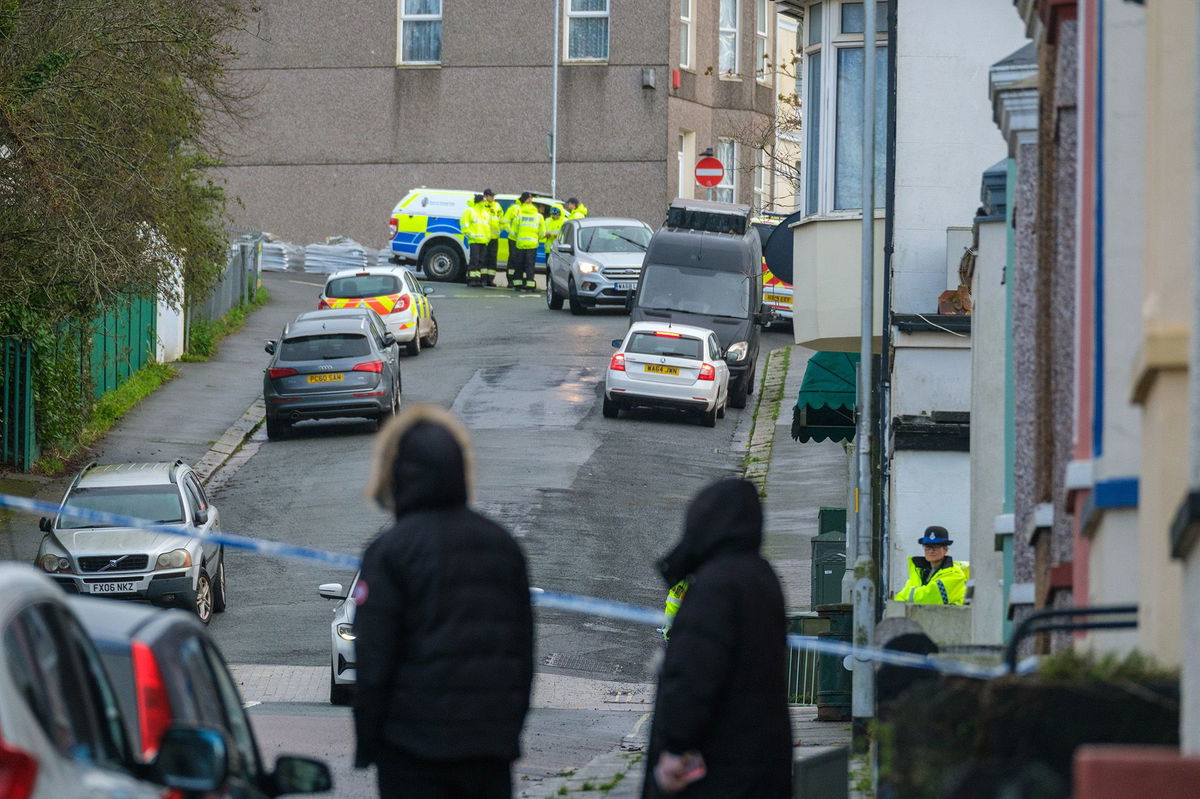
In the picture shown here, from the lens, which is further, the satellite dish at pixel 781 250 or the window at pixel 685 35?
the window at pixel 685 35

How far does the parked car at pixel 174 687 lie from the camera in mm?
5379

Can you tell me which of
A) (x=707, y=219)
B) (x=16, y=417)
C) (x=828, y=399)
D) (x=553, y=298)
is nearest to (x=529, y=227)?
(x=553, y=298)

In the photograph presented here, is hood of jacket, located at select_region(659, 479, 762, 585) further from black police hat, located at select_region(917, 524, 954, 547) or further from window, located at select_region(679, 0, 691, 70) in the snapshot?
window, located at select_region(679, 0, 691, 70)

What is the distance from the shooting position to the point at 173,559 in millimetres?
19719

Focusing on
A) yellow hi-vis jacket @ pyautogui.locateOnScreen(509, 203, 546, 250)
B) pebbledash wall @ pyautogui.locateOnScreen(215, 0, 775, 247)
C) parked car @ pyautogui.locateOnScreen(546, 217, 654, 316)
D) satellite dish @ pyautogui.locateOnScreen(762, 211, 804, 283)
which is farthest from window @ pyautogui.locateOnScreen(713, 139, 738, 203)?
satellite dish @ pyautogui.locateOnScreen(762, 211, 804, 283)

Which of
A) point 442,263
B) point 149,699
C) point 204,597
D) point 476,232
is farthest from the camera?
point 442,263

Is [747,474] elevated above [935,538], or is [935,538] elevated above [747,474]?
[935,538]

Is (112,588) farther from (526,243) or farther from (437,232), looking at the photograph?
(437,232)

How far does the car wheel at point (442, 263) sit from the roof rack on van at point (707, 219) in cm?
1012

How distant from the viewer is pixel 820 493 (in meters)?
29.2

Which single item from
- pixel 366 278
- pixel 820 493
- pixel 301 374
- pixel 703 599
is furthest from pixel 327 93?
pixel 703 599

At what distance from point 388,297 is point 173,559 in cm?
1793

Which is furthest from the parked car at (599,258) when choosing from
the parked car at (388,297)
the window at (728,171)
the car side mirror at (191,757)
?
the car side mirror at (191,757)

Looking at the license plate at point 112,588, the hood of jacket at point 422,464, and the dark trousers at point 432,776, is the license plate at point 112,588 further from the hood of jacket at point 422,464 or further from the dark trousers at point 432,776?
the dark trousers at point 432,776
